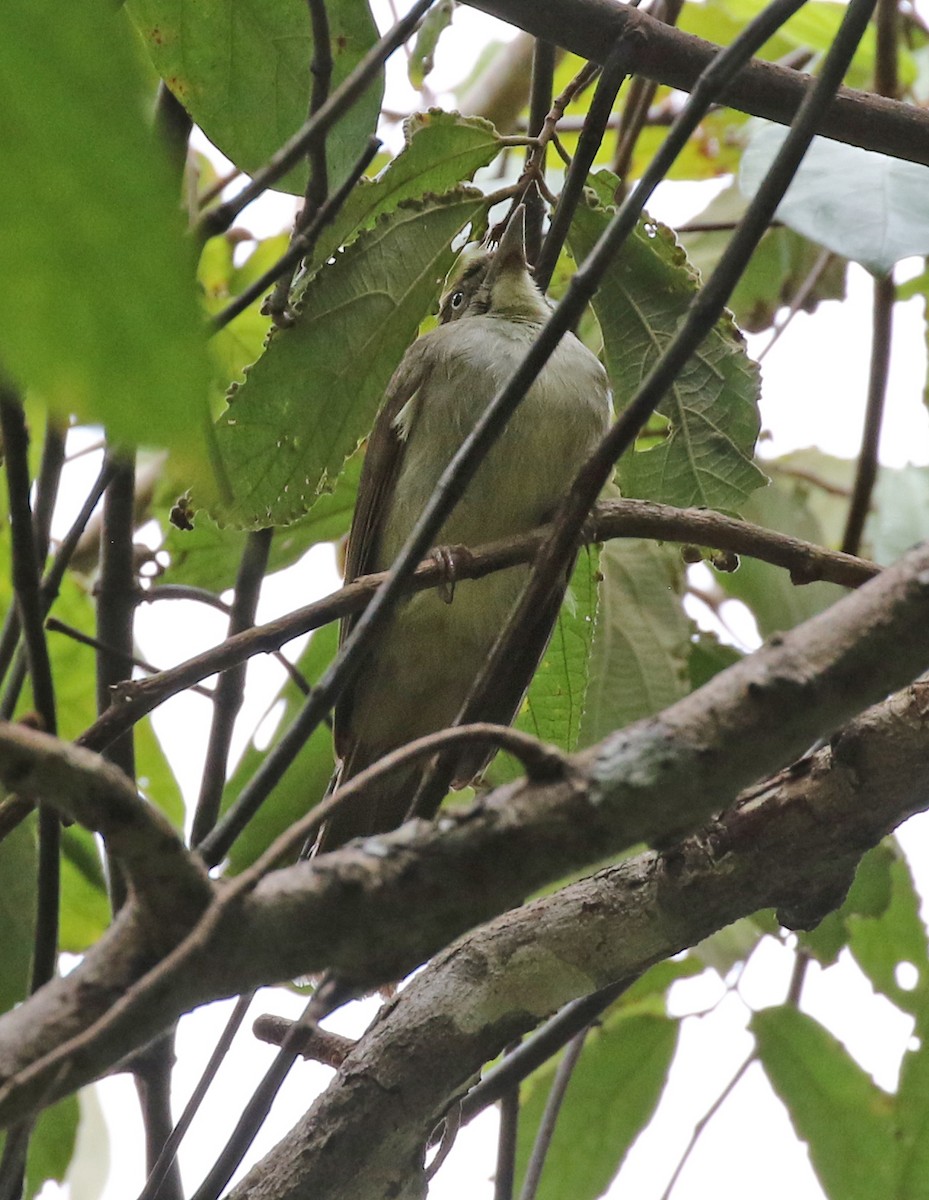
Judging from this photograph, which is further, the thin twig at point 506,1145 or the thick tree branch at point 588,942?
the thin twig at point 506,1145

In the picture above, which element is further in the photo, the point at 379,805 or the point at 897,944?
the point at 897,944

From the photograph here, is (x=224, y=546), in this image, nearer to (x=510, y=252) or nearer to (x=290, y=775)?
(x=290, y=775)

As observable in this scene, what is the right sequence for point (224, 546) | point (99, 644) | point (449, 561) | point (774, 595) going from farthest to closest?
point (774, 595)
point (224, 546)
point (449, 561)
point (99, 644)

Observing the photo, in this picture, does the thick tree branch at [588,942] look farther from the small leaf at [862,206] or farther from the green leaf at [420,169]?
the green leaf at [420,169]

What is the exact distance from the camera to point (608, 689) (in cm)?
274

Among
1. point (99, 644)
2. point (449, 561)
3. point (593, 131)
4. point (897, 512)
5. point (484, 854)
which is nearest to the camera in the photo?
point (484, 854)

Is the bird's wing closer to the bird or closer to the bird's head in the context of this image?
the bird

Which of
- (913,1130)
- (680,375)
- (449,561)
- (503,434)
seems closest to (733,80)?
(680,375)

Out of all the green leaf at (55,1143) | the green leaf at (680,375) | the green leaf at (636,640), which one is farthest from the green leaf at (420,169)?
the green leaf at (55,1143)

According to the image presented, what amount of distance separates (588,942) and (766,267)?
229cm

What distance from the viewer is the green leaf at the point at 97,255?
1.23 ft

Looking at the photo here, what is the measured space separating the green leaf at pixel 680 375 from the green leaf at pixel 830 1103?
1.10 m

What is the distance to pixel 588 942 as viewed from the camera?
5.18 feet

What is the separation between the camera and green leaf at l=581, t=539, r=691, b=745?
2705 millimetres
